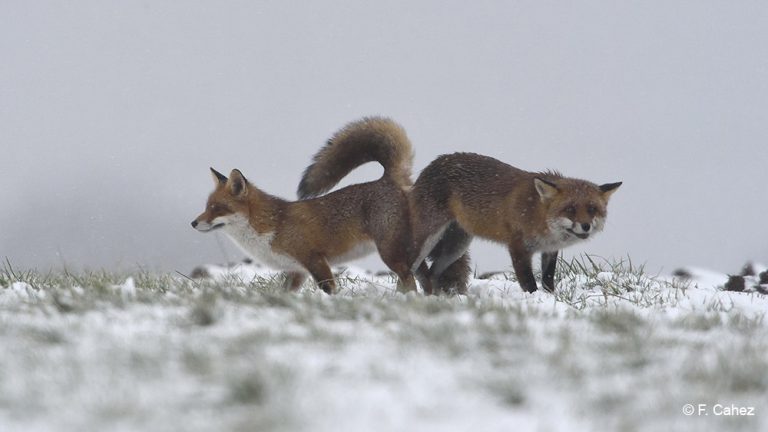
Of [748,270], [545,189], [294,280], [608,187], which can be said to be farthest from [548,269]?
[748,270]

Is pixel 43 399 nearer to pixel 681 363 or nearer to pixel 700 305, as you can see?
pixel 681 363

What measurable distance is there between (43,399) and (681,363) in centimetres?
322

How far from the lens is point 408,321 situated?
17.5 feet

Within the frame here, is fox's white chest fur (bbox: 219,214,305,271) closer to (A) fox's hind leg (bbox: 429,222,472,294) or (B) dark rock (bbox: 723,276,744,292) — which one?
(A) fox's hind leg (bbox: 429,222,472,294)

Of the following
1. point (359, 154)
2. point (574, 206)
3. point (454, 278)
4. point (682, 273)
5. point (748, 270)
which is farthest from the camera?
point (748, 270)

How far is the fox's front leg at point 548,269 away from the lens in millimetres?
9742

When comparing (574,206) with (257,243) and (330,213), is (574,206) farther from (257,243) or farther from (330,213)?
(257,243)

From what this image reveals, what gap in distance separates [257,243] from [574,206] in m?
3.58

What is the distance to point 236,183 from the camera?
9.92 meters

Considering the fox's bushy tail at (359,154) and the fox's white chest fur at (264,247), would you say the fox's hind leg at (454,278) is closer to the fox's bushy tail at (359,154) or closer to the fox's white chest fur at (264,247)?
the fox's white chest fur at (264,247)

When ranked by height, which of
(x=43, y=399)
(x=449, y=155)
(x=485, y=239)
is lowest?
(x=43, y=399)

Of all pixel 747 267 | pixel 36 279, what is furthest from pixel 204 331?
pixel 747 267

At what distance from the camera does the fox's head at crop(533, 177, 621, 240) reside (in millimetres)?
9047

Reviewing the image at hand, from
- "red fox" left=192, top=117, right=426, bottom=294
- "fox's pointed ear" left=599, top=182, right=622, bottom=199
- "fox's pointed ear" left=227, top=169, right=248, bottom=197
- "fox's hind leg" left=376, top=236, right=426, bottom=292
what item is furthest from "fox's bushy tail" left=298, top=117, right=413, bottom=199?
"fox's pointed ear" left=599, top=182, right=622, bottom=199
